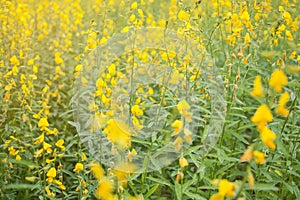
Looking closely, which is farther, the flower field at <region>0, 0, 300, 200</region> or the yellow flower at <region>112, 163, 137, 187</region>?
the flower field at <region>0, 0, 300, 200</region>

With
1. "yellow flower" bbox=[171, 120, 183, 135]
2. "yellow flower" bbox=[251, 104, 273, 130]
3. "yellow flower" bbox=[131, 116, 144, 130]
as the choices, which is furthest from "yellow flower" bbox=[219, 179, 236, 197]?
"yellow flower" bbox=[131, 116, 144, 130]

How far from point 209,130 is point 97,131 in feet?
2.49

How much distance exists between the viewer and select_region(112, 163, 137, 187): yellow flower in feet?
5.70

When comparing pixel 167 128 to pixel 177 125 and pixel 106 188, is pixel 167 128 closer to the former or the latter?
pixel 177 125

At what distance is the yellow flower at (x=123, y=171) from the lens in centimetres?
174

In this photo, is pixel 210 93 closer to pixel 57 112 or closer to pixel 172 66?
pixel 172 66

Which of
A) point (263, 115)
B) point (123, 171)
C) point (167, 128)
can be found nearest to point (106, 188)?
point (123, 171)

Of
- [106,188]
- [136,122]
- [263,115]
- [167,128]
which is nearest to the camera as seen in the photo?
[263,115]

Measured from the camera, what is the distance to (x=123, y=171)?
1.99m

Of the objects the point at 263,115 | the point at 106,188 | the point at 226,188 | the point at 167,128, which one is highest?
the point at 263,115

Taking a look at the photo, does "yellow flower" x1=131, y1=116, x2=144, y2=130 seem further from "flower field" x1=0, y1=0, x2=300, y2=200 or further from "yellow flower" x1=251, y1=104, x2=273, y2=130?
"yellow flower" x1=251, y1=104, x2=273, y2=130

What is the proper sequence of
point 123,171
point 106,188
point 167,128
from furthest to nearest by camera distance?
point 167,128
point 123,171
point 106,188

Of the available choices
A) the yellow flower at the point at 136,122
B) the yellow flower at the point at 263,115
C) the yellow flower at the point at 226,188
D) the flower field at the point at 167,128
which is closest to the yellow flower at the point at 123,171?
the flower field at the point at 167,128

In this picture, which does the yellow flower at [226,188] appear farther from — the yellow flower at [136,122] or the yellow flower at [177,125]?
the yellow flower at [136,122]
